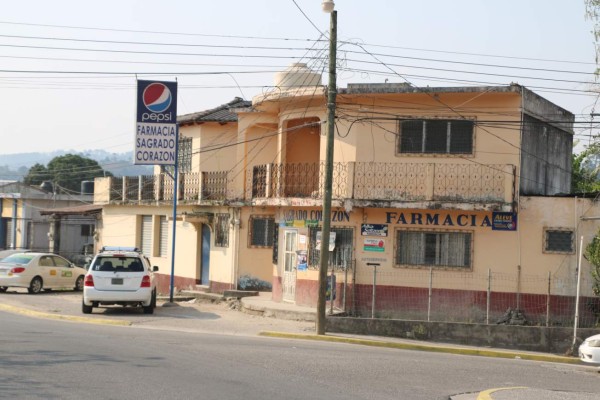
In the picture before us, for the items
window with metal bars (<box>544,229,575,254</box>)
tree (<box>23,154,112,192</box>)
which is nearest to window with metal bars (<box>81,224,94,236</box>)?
window with metal bars (<box>544,229,575,254</box>)

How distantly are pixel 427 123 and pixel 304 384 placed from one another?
13171 millimetres

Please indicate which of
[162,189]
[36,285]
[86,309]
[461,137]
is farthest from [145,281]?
[162,189]

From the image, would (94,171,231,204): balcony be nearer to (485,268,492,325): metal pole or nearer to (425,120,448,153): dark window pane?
(425,120,448,153): dark window pane

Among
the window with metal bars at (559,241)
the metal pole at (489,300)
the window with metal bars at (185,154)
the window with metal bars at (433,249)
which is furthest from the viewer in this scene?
the window with metal bars at (185,154)

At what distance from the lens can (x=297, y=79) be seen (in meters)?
26.5

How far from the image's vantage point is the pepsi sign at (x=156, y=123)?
84.6ft

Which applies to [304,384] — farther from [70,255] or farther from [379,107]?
[70,255]

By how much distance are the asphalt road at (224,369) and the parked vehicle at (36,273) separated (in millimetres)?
9685

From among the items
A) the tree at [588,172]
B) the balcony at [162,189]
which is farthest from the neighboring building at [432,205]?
the balcony at [162,189]

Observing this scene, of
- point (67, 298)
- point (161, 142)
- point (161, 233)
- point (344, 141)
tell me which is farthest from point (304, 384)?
point (161, 233)

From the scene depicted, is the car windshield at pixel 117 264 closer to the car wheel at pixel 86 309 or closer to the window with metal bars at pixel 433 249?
the car wheel at pixel 86 309

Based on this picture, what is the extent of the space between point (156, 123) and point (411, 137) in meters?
7.98

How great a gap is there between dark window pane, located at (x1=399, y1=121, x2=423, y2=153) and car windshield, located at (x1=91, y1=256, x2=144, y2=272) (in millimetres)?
8083

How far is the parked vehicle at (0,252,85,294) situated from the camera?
29047 millimetres
